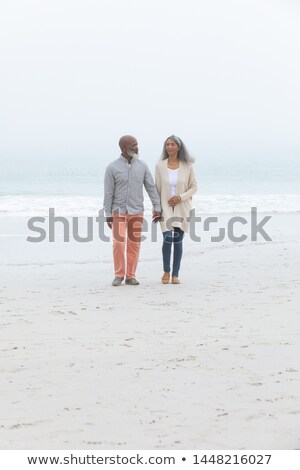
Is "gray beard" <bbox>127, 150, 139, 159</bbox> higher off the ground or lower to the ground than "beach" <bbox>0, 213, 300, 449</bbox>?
higher

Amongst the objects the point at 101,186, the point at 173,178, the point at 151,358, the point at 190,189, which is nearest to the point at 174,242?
the point at 190,189

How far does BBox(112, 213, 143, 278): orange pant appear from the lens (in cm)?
948

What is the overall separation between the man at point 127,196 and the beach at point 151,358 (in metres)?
0.55

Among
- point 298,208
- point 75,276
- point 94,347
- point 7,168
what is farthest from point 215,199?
point 7,168

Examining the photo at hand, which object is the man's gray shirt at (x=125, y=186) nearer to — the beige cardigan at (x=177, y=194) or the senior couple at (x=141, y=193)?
the senior couple at (x=141, y=193)

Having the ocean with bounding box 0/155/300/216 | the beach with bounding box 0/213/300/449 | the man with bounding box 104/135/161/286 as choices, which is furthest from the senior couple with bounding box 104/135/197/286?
Answer: the ocean with bounding box 0/155/300/216

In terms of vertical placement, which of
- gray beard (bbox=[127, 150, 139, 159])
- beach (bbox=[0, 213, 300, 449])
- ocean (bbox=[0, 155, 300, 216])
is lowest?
ocean (bbox=[0, 155, 300, 216])

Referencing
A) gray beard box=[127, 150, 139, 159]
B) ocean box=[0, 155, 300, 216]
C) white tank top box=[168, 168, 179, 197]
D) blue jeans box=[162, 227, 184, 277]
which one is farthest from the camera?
ocean box=[0, 155, 300, 216]

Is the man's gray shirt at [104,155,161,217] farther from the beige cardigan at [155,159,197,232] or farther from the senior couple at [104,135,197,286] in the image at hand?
the beige cardigan at [155,159,197,232]

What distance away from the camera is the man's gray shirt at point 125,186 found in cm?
940

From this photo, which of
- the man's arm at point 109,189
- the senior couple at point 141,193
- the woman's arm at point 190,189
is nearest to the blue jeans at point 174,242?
the senior couple at point 141,193

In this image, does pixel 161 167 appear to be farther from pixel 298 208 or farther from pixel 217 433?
pixel 298 208

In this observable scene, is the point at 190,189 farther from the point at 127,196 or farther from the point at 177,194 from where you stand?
the point at 127,196

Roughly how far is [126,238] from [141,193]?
55 centimetres
